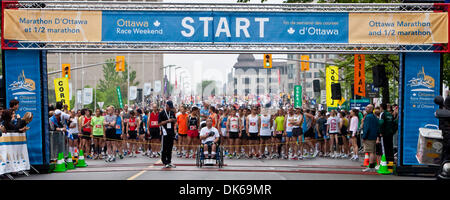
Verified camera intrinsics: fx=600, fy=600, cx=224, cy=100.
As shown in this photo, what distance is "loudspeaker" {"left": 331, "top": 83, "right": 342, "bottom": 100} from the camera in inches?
1262

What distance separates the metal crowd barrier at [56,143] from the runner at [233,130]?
7.14 m

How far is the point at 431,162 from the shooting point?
537 inches

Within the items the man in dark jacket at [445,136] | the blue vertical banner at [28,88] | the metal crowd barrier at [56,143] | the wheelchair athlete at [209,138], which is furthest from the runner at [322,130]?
the blue vertical banner at [28,88]

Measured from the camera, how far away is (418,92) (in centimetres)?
1592

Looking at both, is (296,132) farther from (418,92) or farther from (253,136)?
(418,92)

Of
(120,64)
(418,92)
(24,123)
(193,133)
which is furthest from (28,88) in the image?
(120,64)

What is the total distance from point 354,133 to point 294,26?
7.44m

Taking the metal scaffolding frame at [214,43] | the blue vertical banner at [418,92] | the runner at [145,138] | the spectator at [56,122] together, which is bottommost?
the runner at [145,138]

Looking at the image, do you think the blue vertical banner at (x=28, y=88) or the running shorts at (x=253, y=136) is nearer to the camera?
the blue vertical banner at (x=28, y=88)

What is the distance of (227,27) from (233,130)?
7.81 m

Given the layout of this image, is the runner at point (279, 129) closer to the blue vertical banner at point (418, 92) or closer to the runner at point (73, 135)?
the runner at point (73, 135)

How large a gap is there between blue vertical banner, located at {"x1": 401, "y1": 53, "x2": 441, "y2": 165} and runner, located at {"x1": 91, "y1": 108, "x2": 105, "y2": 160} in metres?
11.6

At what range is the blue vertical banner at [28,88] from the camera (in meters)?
15.9

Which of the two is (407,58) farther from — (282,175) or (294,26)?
(282,175)
